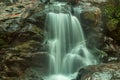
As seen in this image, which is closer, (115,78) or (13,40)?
(115,78)

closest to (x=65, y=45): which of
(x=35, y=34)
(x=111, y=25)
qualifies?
(x=35, y=34)

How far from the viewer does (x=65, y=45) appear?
41.0ft

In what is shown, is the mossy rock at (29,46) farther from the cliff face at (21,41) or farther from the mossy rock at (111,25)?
the mossy rock at (111,25)

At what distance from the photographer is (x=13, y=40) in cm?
1205

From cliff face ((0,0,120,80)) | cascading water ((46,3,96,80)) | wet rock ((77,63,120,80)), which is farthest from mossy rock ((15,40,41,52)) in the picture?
wet rock ((77,63,120,80))

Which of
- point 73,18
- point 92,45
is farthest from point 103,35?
point 73,18

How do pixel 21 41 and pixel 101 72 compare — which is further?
pixel 21 41

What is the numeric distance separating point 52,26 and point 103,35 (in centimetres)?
248

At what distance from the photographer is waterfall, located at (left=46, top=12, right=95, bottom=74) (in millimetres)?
11766

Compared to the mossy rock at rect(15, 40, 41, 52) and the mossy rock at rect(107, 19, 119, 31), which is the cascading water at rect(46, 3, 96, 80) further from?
the mossy rock at rect(107, 19, 119, 31)

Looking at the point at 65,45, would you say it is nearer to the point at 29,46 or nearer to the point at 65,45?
the point at 65,45

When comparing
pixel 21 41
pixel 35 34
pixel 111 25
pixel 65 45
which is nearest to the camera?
pixel 21 41

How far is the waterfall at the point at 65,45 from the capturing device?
1177 centimetres

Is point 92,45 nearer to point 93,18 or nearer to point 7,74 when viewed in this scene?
point 93,18
